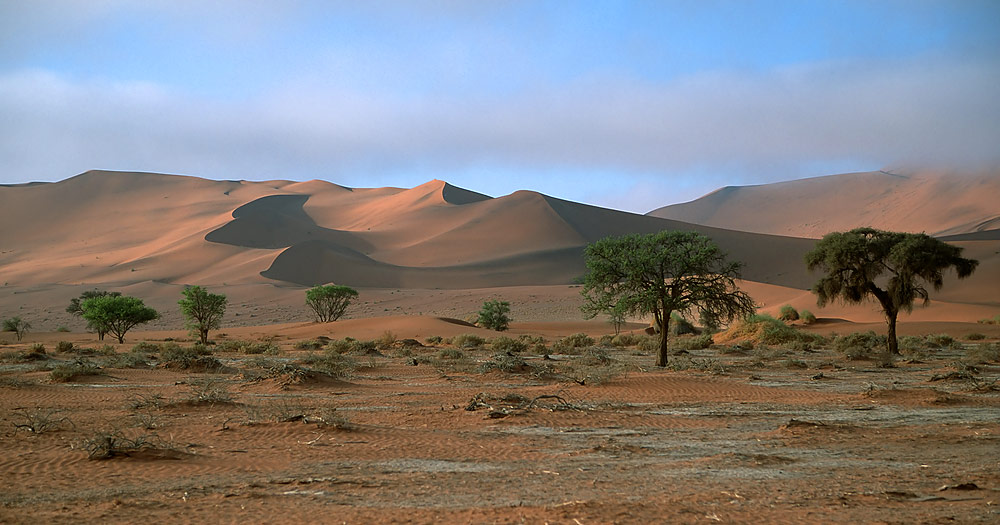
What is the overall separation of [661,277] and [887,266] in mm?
10596

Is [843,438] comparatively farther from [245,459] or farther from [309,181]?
[309,181]

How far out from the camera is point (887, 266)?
91.1 ft

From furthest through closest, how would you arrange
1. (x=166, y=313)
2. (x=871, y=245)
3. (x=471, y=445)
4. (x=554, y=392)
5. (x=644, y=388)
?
(x=166, y=313) → (x=871, y=245) → (x=644, y=388) → (x=554, y=392) → (x=471, y=445)

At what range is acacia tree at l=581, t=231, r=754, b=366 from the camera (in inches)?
887

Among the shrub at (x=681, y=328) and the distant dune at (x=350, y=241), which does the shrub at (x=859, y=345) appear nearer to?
the shrub at (x=681, y=328)

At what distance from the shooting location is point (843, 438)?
10547 mm

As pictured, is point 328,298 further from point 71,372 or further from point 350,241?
point 350,241

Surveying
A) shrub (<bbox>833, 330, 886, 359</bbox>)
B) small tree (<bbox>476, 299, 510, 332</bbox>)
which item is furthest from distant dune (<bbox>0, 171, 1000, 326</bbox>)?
shrub (<bbox>833, 330, 886, 359</bbox>)

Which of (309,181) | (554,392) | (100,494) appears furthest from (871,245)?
(309,181)

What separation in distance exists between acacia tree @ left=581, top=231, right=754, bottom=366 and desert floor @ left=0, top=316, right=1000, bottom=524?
361 centimetres

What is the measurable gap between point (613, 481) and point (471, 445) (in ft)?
9.15

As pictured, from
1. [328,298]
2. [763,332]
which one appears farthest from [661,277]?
[328,298]

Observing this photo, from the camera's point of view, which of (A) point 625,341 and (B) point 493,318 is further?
(B) point 493,318

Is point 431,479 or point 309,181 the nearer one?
point 431,479
